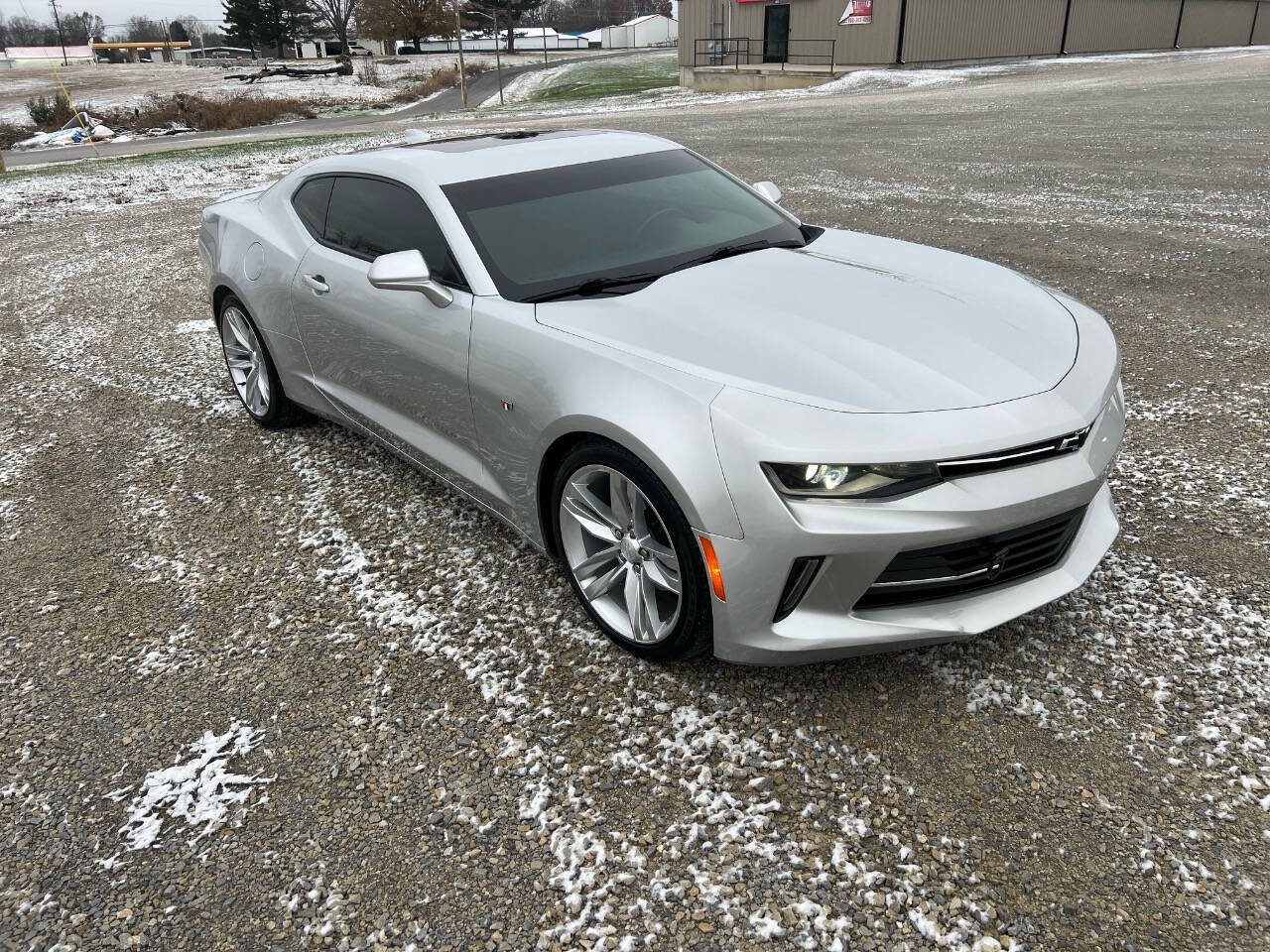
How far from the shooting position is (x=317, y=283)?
398cm

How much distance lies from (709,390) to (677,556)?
1.54 feet

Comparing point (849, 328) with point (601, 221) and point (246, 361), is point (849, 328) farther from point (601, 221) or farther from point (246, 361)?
point (246, 361)

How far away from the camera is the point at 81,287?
8117mm

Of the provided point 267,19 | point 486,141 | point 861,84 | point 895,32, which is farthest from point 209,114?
point 267,19

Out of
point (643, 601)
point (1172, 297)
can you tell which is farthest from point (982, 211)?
point (643, 601)

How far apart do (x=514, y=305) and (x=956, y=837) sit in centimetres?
207

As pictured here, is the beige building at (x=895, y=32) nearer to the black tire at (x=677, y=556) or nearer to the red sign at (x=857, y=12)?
the red sign at (x=857, y=12)

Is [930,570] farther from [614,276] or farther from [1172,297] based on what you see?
[1172,297]

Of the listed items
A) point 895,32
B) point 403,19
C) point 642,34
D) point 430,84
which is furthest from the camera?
point 642,34

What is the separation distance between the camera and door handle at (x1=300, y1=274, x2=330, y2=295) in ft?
12.9

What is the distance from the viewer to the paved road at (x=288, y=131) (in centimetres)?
2425

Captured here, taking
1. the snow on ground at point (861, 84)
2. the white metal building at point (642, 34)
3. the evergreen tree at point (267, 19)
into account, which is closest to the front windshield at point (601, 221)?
the snow on ground at point (861, 84)

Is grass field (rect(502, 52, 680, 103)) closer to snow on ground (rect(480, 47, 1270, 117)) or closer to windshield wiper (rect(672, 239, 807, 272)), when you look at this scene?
snow on ground (rect(480, 47, 1270, 117))

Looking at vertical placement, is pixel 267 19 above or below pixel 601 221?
above
